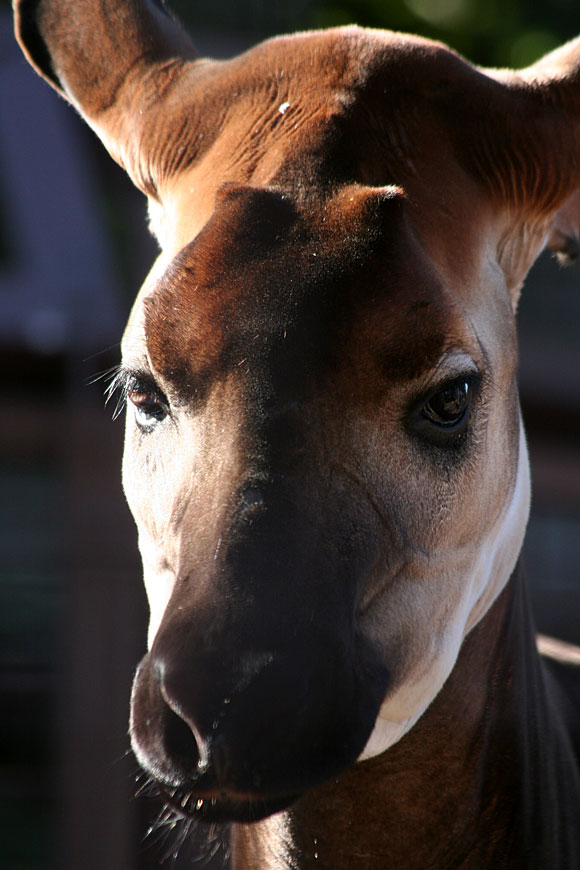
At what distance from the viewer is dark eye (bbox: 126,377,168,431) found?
2.00 meters

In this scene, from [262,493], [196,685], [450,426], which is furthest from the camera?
[450,426]

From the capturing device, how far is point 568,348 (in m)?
7.25

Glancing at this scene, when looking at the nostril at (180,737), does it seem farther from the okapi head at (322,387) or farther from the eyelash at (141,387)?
the eyelash at (141,387)

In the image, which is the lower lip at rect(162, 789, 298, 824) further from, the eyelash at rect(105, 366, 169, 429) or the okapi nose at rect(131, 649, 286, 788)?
the eyelash at rect(105, 366, 169, 429)

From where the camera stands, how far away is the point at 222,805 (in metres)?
1.58

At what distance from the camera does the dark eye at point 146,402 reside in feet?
6.55

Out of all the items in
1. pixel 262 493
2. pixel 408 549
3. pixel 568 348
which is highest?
pixel 262 493

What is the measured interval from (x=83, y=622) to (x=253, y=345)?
4794mm

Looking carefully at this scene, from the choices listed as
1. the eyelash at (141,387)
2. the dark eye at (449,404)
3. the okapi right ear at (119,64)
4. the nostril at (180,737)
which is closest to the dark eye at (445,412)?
the dark eye at (449,404)

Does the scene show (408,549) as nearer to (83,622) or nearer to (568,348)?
(83,622)

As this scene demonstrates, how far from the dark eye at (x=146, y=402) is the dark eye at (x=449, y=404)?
0.51 m

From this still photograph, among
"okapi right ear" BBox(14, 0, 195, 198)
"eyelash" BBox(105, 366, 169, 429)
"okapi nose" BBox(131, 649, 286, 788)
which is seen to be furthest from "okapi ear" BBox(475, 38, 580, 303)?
"okapi nose" BBox(131, 649, 286, 788)

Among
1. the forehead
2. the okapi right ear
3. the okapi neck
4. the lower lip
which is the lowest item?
the okapi neck

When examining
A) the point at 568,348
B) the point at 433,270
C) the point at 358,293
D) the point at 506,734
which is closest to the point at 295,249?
the point at 358,293
